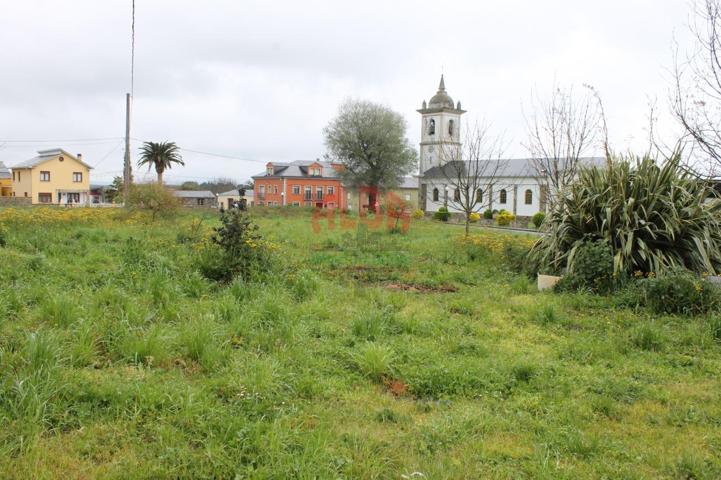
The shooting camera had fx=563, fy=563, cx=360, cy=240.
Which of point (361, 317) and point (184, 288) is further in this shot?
point (184, 288)

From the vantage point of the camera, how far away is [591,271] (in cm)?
801

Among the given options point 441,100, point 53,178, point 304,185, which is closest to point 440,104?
point 441,100

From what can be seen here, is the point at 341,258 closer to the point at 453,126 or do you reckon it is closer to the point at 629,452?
the point at 629,452

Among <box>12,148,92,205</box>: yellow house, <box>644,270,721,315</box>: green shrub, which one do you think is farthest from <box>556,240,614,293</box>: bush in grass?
<box>12,148,92,205</box>: yellow house

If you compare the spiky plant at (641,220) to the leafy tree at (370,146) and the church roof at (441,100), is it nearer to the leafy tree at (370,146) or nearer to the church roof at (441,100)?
the leafy tree at (370,146)

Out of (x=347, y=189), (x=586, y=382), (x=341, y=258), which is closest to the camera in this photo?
(x=586, y=382)

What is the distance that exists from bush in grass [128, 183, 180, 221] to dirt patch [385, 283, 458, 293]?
50.9 ft

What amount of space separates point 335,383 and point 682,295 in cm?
467

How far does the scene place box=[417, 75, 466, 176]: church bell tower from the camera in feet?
200

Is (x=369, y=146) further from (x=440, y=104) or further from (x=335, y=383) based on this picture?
(x=335, y=383)

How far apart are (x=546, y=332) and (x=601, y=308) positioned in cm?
146

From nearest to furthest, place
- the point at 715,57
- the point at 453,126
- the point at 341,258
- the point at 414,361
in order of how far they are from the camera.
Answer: the point at 414,361, the point at 715,57, the point at 341,258, the point at 453,126

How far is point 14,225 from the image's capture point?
14328 mm

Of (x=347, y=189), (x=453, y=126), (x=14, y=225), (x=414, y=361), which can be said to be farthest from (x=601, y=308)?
(x=453, y=126)
